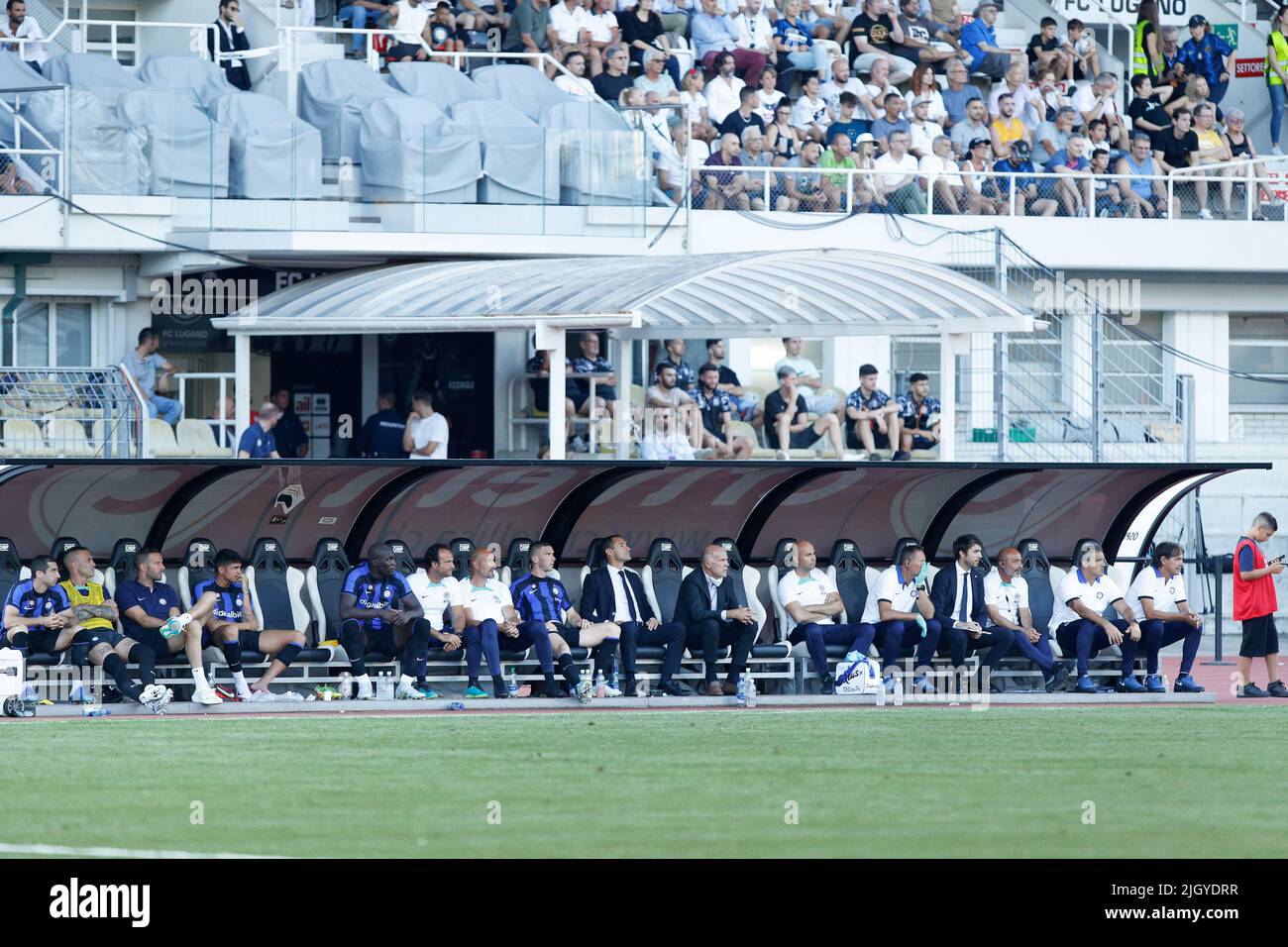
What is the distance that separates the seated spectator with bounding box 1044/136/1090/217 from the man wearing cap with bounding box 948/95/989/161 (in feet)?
3.06

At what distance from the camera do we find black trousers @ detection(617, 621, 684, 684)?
17281 mm

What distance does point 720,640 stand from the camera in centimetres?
1755

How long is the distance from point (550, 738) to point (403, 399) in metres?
11.5

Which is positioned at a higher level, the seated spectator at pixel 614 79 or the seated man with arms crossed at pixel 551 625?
the seated spectator at pixel 614 79

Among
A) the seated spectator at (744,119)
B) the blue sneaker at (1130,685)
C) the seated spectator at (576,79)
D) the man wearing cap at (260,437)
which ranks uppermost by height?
the seated spectator at (576,79)

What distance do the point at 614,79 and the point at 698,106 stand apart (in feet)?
3.18

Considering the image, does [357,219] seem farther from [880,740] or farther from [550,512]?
[880,740]

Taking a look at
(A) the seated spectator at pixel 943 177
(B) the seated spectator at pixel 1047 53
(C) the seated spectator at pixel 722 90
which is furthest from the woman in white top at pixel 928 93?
(C) the seated spectator at pixel 722 90

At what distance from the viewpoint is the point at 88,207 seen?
2220cm

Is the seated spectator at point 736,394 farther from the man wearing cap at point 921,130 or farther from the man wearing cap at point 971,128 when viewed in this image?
the man wearing cap at point 971,128

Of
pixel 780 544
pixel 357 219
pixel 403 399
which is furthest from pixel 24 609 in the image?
pixel 403 399

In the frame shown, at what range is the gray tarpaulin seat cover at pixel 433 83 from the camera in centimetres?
2406

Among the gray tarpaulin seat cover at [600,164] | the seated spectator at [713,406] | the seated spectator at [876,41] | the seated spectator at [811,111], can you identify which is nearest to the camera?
the seated spectator at [713,406]

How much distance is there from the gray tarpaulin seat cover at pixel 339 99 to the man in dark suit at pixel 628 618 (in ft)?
22.1
